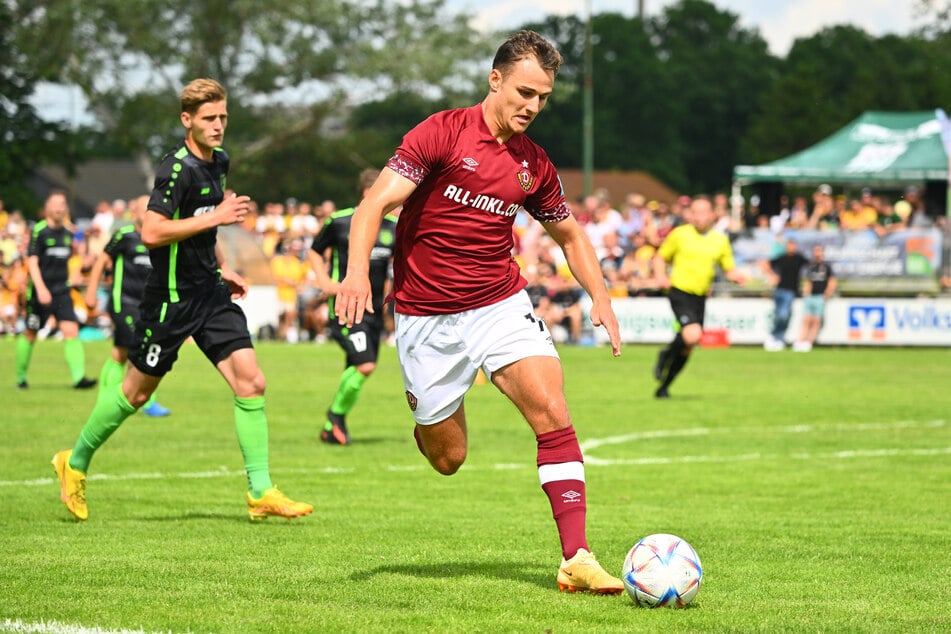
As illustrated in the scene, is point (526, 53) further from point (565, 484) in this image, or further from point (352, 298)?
point (565, 484)

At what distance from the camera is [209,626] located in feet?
18.6

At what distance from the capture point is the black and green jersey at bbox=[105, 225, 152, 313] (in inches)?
599

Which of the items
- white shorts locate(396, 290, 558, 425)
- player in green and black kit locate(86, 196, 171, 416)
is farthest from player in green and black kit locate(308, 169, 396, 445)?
white shorts locate(396, 290, 558, 425)

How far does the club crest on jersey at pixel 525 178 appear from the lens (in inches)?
270

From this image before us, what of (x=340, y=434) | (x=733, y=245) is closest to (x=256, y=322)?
(x=733, y=245)

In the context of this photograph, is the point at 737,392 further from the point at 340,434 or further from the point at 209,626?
the point at 209,626

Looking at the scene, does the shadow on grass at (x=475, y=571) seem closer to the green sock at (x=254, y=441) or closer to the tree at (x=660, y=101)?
the green sock at (x=254, y=441)

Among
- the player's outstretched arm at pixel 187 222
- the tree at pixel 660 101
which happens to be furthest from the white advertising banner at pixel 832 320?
the tree at pixel 660 101

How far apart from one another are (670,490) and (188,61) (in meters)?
48.1

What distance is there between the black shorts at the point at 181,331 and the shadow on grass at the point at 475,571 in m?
2.17

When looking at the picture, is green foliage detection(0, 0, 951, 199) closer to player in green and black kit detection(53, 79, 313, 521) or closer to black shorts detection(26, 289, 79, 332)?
black shorts detection(26, 289, 79, 332)

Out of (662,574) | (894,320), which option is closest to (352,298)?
(662,574)

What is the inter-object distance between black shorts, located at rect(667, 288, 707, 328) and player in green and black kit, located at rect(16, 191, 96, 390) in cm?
776

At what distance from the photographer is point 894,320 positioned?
30281mm
